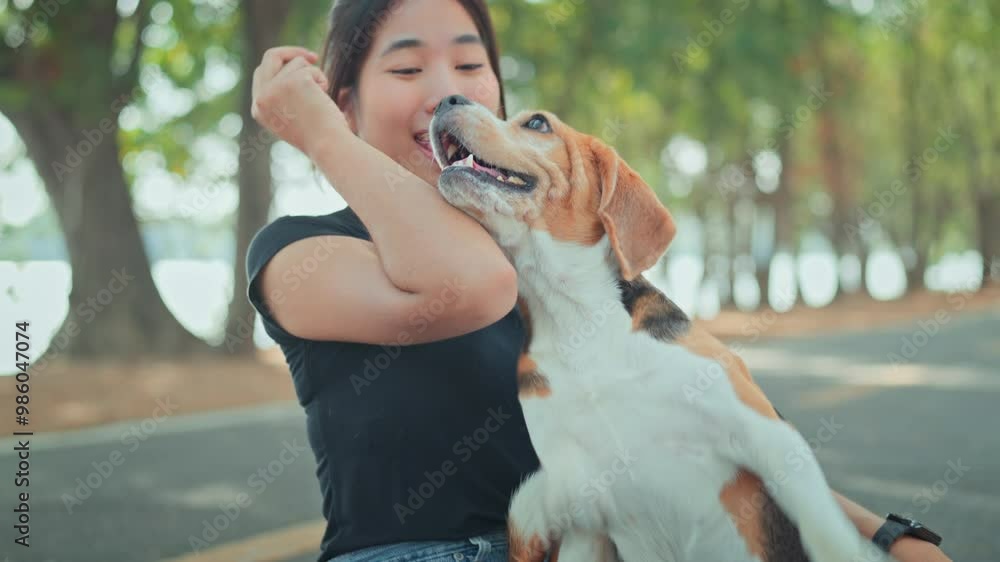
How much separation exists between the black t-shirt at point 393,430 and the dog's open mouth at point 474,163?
0.36m

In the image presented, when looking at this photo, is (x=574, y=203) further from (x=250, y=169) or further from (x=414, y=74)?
(x=250, y=169)

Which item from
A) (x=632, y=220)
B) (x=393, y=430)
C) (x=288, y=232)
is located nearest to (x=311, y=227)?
(x=288, y=232)

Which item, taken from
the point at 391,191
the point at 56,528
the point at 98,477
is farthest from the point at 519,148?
the point at 98,477

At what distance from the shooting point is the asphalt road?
5.90 meters

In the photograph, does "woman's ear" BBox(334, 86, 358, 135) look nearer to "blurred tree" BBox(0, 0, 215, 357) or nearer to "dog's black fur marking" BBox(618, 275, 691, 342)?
"dog's black fur marking" BBox(618, 275, 691, 342)

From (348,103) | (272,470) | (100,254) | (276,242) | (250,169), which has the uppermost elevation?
(348,103)

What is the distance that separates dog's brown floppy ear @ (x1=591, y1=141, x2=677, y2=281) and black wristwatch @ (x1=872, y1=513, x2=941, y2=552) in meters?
0.83

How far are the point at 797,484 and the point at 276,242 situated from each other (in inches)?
52.6

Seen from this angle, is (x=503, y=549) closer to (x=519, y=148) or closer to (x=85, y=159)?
(x=519, y=148)

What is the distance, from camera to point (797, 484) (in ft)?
7.52

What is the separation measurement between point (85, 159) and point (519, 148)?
13438mm

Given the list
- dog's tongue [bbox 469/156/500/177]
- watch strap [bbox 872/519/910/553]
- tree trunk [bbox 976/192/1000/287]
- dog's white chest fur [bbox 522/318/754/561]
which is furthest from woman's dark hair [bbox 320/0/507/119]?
tree trunk [bbox 976/192/1000/287]

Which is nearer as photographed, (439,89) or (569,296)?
(569,296)

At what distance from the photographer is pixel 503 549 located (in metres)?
2.54
